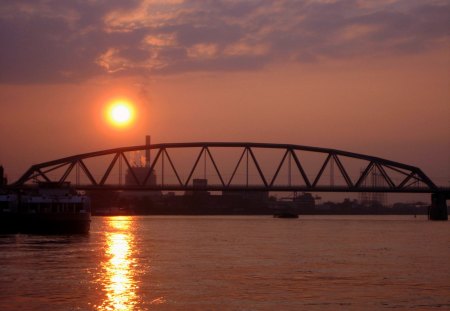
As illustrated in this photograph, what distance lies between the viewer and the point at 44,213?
117 m

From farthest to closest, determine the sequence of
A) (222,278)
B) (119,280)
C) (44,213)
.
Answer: (44,213) < (222,278) < (119,280)

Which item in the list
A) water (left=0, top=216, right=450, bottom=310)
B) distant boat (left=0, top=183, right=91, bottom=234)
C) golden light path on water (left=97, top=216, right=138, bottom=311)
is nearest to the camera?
golden light path on water (left=97, top=216, right=138, bottom=311)

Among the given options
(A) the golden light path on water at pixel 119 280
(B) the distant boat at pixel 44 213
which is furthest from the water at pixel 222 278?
(B) the distant boat at pixel 44 213

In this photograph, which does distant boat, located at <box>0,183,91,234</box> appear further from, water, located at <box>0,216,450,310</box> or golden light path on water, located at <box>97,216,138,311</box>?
golden light path on water, located at <box>97,216,138,311</box>

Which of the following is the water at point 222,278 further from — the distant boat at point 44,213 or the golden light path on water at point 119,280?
the distant boat at point 44,213

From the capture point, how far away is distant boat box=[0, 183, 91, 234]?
379 ft

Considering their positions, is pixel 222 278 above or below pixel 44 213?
below

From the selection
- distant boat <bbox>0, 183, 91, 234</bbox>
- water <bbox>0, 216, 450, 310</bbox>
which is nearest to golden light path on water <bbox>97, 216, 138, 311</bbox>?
water <bbox>0, 216, 450, 310</bbox>

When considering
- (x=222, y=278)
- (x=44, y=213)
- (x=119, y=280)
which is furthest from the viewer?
(x=44, y=213)

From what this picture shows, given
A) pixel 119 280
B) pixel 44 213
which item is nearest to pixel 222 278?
pixel 119 280

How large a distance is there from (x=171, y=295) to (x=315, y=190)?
136654mm

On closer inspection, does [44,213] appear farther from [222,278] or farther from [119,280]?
[222,278]

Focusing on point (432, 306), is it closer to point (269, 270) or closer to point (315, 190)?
point (269, 270)

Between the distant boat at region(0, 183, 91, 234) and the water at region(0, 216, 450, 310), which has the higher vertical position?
the distant boat at region(0, 183, 91, 234)
